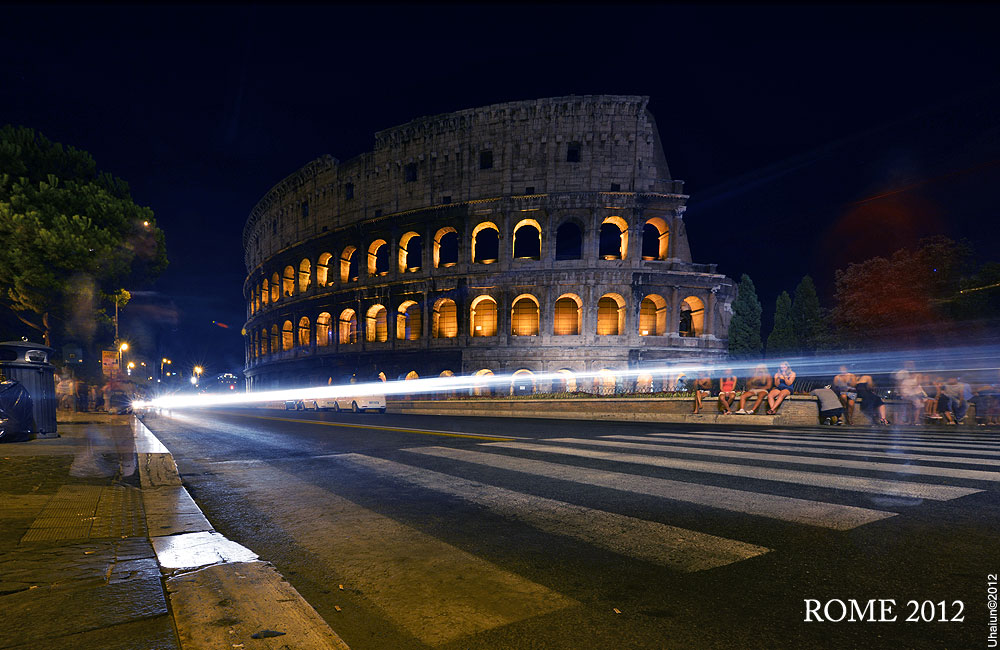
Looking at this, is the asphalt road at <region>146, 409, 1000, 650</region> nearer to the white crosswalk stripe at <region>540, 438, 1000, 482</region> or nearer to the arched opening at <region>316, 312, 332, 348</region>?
the white crosswalk stripe at <region>540, 438, 1000, 482</region>

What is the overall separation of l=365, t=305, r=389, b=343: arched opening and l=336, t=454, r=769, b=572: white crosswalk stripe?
34296mm

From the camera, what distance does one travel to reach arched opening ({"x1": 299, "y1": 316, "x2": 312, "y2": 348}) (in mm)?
44031

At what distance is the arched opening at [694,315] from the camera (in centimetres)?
3406

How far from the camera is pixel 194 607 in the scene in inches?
89.2

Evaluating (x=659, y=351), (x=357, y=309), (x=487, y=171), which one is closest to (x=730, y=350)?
(x=659, y=351)

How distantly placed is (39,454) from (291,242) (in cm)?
4229

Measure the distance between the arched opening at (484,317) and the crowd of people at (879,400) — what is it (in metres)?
22.9

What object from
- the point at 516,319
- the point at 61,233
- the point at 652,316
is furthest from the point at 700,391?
the point at 61,233

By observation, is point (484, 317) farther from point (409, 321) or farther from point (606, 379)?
point (606, 379)

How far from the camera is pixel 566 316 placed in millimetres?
34719

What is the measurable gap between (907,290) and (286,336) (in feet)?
159

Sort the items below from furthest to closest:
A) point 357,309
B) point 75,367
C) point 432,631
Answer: point 357,309 → point 75,367 → point 432,631

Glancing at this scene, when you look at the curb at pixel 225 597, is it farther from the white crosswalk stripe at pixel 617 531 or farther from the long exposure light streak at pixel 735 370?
the long exposure light streak at pixel 735 370

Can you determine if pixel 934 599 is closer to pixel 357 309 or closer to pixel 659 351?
pixel 659 351
